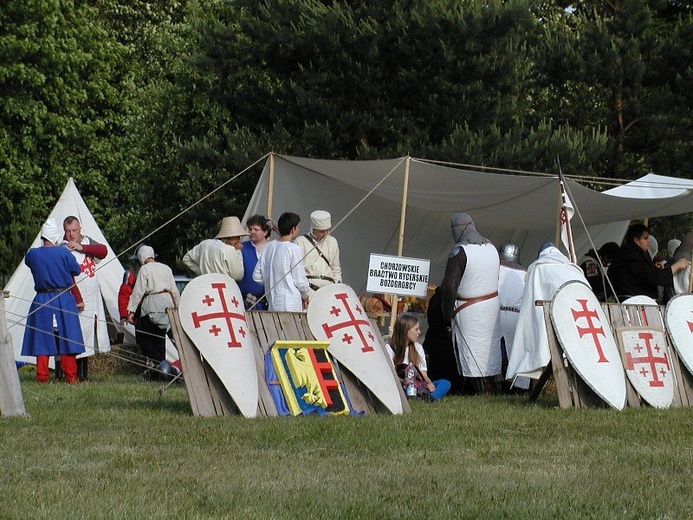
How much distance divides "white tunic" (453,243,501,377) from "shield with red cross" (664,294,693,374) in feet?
4.58

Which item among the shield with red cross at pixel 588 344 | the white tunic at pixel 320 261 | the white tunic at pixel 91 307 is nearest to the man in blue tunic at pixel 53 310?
the white tunic at pixel 91 307

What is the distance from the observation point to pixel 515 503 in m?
4.92

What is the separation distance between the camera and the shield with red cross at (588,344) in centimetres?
860

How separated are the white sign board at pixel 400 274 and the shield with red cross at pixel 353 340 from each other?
2748 millimetres

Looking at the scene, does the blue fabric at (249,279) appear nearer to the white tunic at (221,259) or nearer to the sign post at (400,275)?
the white tunic at (221,259)

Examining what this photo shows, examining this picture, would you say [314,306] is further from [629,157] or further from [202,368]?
[629,157]

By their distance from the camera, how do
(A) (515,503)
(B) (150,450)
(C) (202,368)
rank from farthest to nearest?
1. (C) (202,368)
2. (B) (150,450)
3. (A) (515,503)

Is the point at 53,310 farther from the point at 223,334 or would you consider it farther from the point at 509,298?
the point at 223,334

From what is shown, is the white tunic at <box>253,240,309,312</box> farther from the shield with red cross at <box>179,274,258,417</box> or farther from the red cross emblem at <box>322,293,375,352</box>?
the shield with red cross at <box>179,274,258,417</box>

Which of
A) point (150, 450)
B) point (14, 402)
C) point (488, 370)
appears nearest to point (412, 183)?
point (488, 370)

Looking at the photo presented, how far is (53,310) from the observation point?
38.7ft

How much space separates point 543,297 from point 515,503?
483 cm

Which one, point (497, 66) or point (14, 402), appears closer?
point (14, 402)

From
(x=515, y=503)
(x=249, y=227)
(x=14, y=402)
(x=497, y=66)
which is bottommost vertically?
(x=515, y=503)
